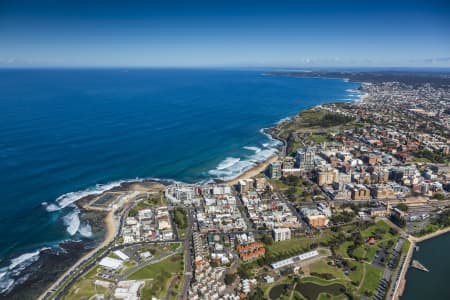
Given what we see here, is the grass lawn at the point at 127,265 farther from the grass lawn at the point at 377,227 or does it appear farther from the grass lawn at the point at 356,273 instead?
the grass lawn at the point at 377,227

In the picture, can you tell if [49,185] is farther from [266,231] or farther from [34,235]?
[266,231]

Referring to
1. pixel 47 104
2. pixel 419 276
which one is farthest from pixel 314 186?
pixel 47 104

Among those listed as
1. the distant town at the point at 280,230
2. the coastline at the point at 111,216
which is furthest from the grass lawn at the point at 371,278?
the coastline at the point at 111,216

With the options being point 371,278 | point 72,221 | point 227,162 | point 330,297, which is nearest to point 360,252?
point 371,278

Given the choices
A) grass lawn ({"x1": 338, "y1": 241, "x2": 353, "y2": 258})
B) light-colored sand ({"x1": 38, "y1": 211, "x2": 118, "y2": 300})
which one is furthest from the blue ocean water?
grass lawn ({"x1": 338, "y1": 241, "x2": 353, "y2": 258})

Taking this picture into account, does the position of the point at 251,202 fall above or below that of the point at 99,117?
below

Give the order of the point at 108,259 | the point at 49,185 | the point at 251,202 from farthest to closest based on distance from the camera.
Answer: the point at 49,185 → the point at 251,202 → the point at 108,259
